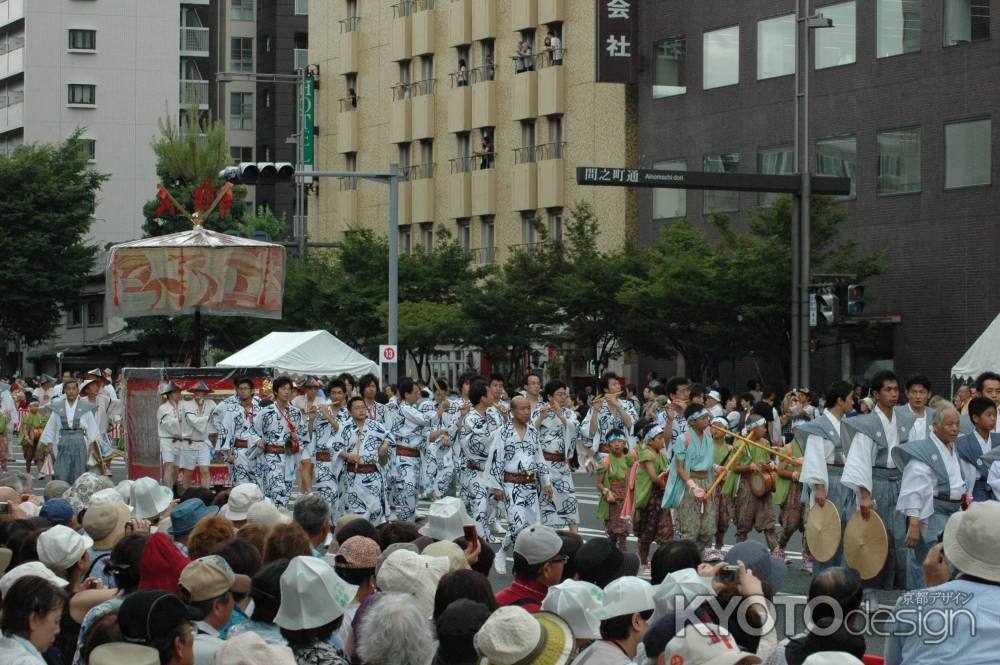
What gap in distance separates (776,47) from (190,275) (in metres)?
17.9

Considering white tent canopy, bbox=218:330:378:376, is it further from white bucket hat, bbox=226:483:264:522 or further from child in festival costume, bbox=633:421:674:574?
white bucket hat, bbox=226:483:264:522

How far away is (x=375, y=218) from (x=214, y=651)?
48.5 metres

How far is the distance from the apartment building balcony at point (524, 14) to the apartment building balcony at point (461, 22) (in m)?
2.23

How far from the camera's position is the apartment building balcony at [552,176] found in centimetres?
4594

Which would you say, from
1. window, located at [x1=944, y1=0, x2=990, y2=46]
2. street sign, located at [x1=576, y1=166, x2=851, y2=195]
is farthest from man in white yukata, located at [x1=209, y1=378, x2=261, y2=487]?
window, located at [x1=944, y1=0, x2=990, y2=46]

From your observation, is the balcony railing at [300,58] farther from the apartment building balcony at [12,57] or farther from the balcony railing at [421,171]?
the balcony railing at [421,171]

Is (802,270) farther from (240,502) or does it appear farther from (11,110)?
(11,110)

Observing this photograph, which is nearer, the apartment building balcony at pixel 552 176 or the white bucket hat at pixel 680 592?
the white bucket hat at pixel 680 592

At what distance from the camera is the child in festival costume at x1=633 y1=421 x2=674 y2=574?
15914 millimetres

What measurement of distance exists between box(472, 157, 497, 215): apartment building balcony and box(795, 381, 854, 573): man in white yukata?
35160mm

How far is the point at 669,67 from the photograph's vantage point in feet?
138

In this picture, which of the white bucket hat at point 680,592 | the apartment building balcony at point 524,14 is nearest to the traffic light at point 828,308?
the white bucket hat at point 680,592

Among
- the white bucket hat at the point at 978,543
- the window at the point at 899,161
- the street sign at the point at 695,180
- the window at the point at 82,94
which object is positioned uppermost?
the window at the point at 82,94

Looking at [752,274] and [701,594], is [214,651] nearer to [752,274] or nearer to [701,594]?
[701,594]
